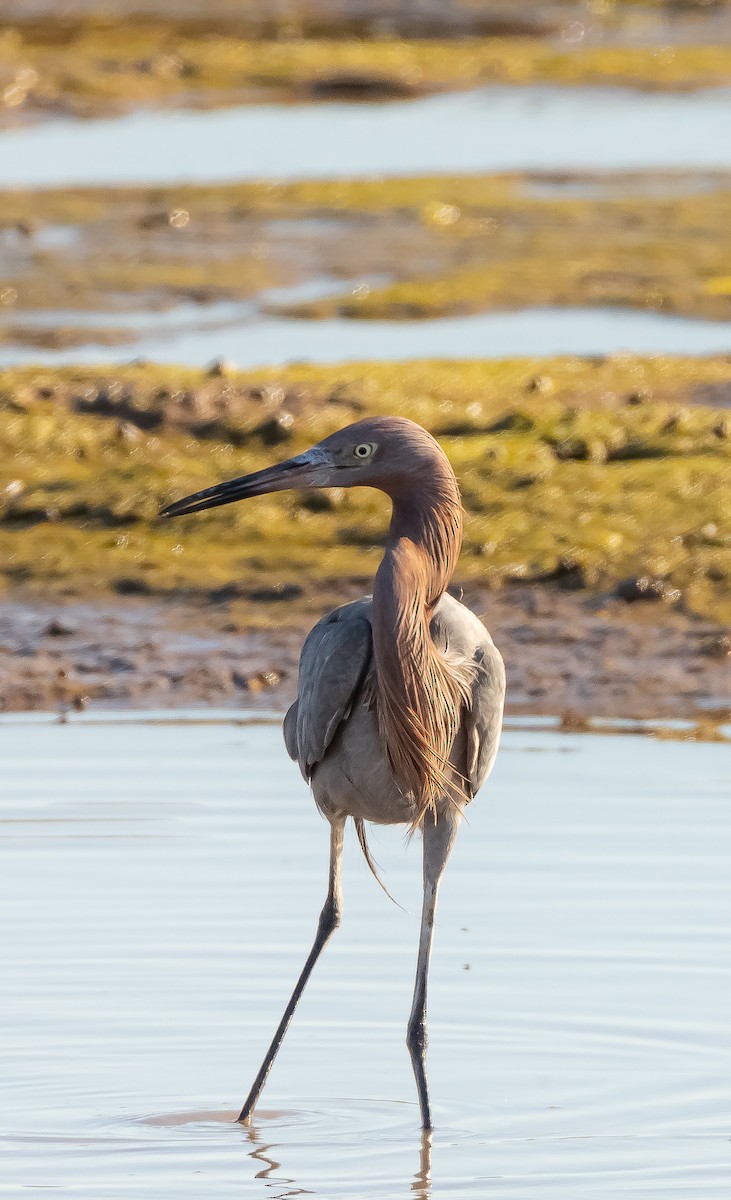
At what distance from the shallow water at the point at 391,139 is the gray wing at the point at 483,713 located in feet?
52.1

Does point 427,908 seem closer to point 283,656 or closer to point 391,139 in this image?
point 283,656

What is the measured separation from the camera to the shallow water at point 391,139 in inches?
856

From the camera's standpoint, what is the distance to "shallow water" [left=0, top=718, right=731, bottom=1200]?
515 cm

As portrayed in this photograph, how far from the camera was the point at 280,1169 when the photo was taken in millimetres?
5176

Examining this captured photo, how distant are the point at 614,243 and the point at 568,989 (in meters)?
12.7

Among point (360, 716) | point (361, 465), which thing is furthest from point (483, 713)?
point (361, 465)

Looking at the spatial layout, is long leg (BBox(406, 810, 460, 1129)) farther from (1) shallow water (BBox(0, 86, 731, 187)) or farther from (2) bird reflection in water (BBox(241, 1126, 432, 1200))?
(1) shallow water (BBox(0, 86, 731, 187))

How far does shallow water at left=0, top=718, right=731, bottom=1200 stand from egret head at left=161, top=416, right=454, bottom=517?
1.55 m

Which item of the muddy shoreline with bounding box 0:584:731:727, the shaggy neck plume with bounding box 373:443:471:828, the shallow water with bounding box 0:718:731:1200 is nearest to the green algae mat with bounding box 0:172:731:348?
the muddy shoreline with bounding box 0:584:731:727

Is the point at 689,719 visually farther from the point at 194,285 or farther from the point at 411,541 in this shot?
the point at 194,285

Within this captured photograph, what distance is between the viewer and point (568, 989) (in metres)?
5.98

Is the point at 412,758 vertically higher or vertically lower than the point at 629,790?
higher

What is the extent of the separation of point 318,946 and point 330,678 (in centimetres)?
86

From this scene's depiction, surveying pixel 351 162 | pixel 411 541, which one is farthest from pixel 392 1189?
pixel 351 162
